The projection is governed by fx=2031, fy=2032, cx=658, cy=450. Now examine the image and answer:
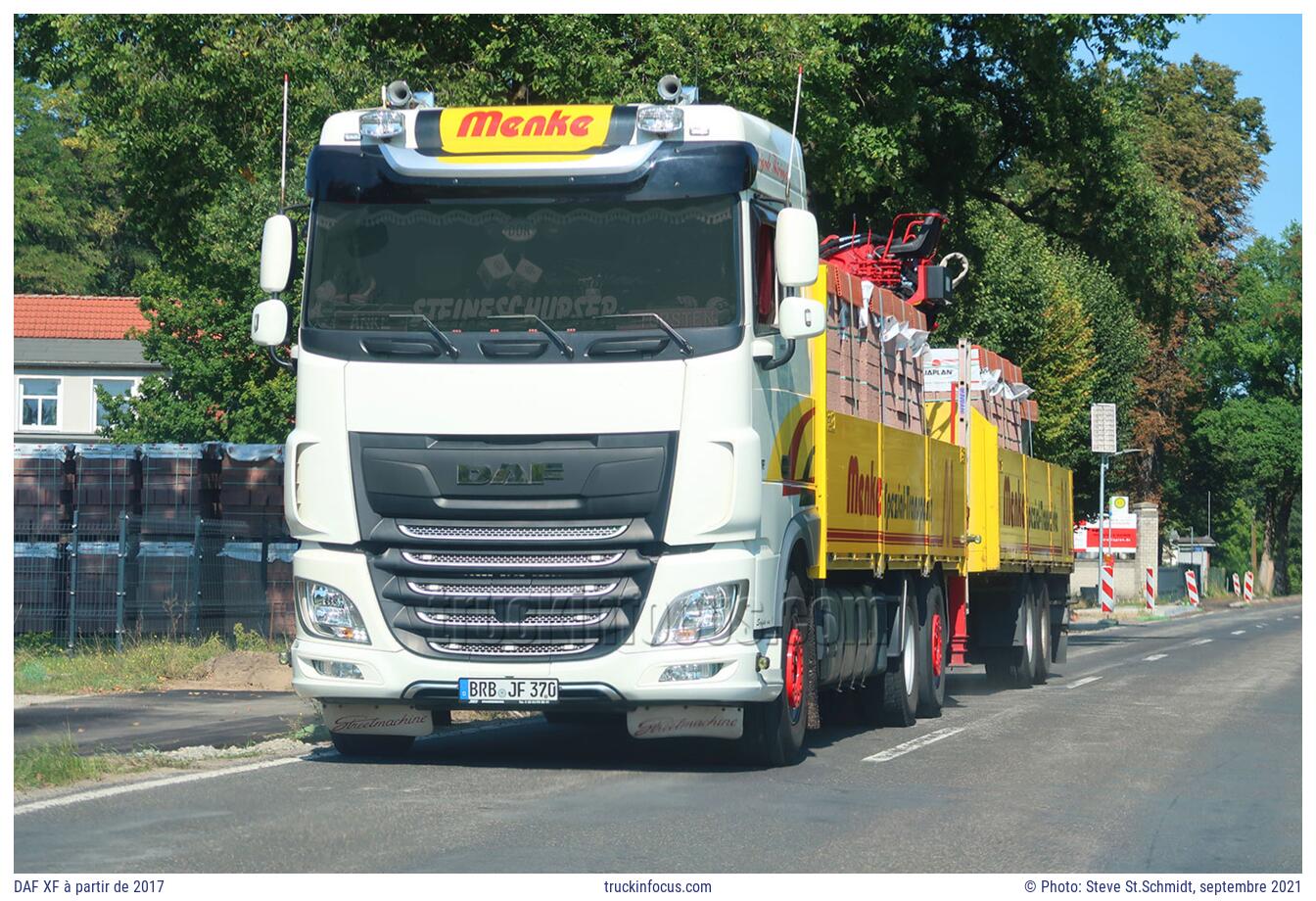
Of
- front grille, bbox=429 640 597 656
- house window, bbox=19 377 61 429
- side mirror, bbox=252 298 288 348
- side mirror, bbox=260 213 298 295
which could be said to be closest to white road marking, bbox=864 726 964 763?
front grille, bbox=429 640 597 656

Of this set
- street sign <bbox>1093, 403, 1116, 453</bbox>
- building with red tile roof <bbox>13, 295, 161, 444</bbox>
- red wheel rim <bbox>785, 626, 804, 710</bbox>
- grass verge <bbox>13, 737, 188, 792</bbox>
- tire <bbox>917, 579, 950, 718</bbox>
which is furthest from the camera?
building with red tile roof <bbox>13, 295, 161, 444</bbox>

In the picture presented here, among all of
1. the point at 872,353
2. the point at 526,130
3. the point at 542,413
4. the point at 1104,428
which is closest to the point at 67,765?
the point at 542,413

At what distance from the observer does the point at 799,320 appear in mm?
11414

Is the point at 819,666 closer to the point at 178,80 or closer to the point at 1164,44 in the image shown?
the point at 178,80

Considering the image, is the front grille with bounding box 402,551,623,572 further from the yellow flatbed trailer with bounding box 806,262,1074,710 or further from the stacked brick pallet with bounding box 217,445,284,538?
the stacked brick pallet with bounding box 217,445,284,538

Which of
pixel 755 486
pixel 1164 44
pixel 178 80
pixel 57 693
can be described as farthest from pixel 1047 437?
pixel 755 486

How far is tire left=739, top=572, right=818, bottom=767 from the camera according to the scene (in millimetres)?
12141

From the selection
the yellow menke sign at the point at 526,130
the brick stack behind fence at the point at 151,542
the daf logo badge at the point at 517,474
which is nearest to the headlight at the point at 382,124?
the yellow menke sign at the point at 526,130

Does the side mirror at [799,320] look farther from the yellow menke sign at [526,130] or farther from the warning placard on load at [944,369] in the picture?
the warning placard on load at [944,369]

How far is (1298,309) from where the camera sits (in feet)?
304

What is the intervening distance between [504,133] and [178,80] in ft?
47.2

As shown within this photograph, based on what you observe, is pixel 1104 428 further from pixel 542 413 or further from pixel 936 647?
pixel 542 413

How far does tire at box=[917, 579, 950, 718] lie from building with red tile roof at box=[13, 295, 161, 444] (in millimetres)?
55238
